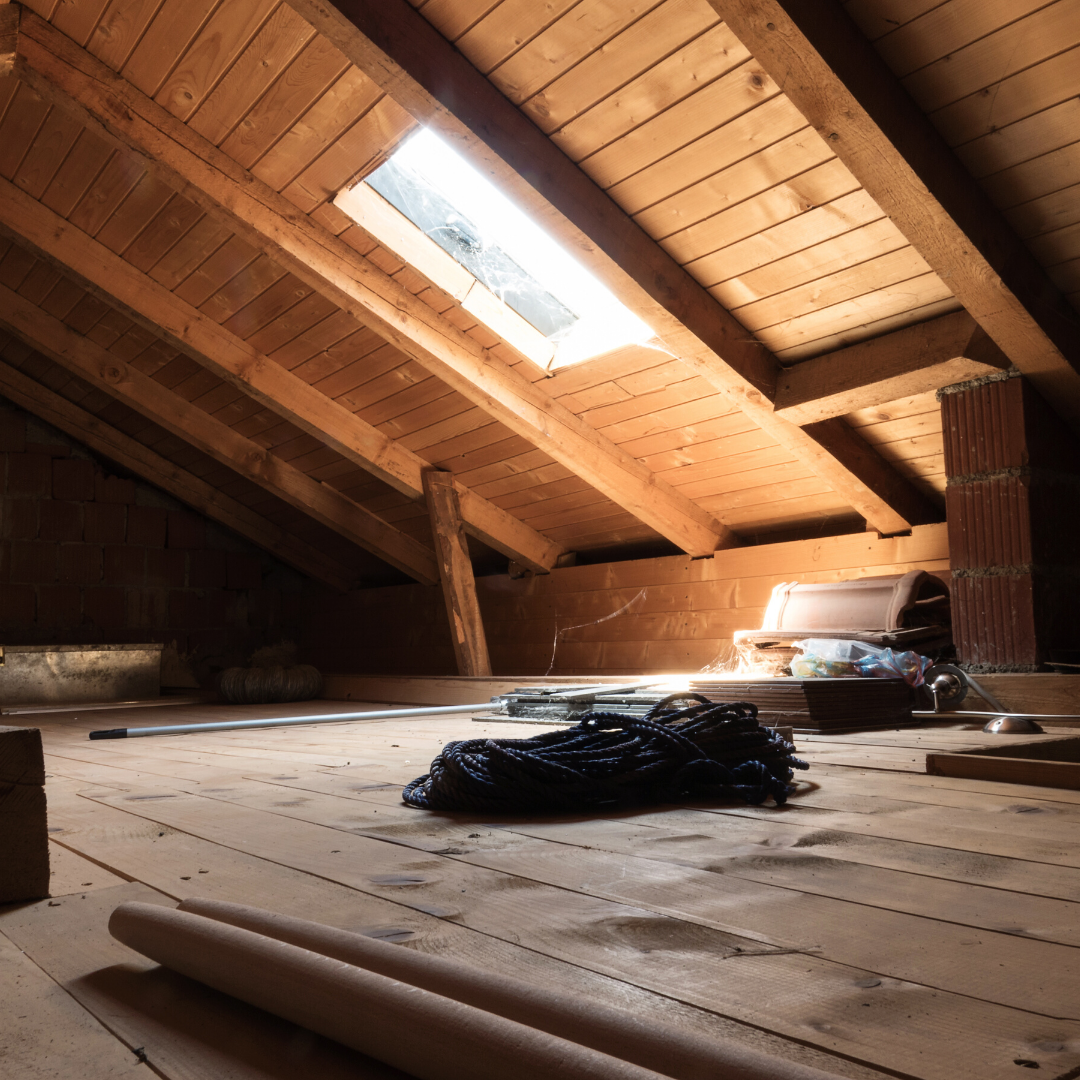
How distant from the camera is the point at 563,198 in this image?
2.74 m

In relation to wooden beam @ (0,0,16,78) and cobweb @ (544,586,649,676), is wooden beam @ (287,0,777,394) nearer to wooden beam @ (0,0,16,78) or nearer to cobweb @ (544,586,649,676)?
wooden beam @ (0,0,16,78)

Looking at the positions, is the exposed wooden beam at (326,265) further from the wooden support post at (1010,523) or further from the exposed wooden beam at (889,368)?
the wooden support post at (1010,523)

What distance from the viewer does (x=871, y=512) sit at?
3938 mm

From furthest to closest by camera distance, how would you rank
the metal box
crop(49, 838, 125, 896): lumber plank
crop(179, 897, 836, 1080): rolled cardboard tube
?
1. the metal box
2. crop(49, 838, 125, 896): lumber plank
3. crop(179, 897, 836, 1080): rolled cardboard tube

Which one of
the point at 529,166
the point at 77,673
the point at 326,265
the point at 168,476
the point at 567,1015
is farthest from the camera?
the point at 168,476

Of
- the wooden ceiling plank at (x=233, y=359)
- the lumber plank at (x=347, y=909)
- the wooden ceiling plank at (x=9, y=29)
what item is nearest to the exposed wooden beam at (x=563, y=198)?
the wooden ceiling plank at (x=9, y=29)

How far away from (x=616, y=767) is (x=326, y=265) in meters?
2.57

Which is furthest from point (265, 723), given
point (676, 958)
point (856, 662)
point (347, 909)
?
point (676, 958)

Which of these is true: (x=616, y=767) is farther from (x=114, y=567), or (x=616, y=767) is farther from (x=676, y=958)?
(x=114, y=567)

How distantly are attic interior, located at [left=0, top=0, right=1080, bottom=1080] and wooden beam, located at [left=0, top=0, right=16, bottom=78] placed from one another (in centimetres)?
5

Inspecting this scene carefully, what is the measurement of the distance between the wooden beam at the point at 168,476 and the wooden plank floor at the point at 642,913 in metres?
5.51

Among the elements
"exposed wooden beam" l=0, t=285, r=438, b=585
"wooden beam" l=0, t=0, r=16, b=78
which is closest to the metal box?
"exposed wooden beam" l=0, t=285, r=438, b=585

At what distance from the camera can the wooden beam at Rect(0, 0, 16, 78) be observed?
9.99ft

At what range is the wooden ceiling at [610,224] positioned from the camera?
233 centimetres
